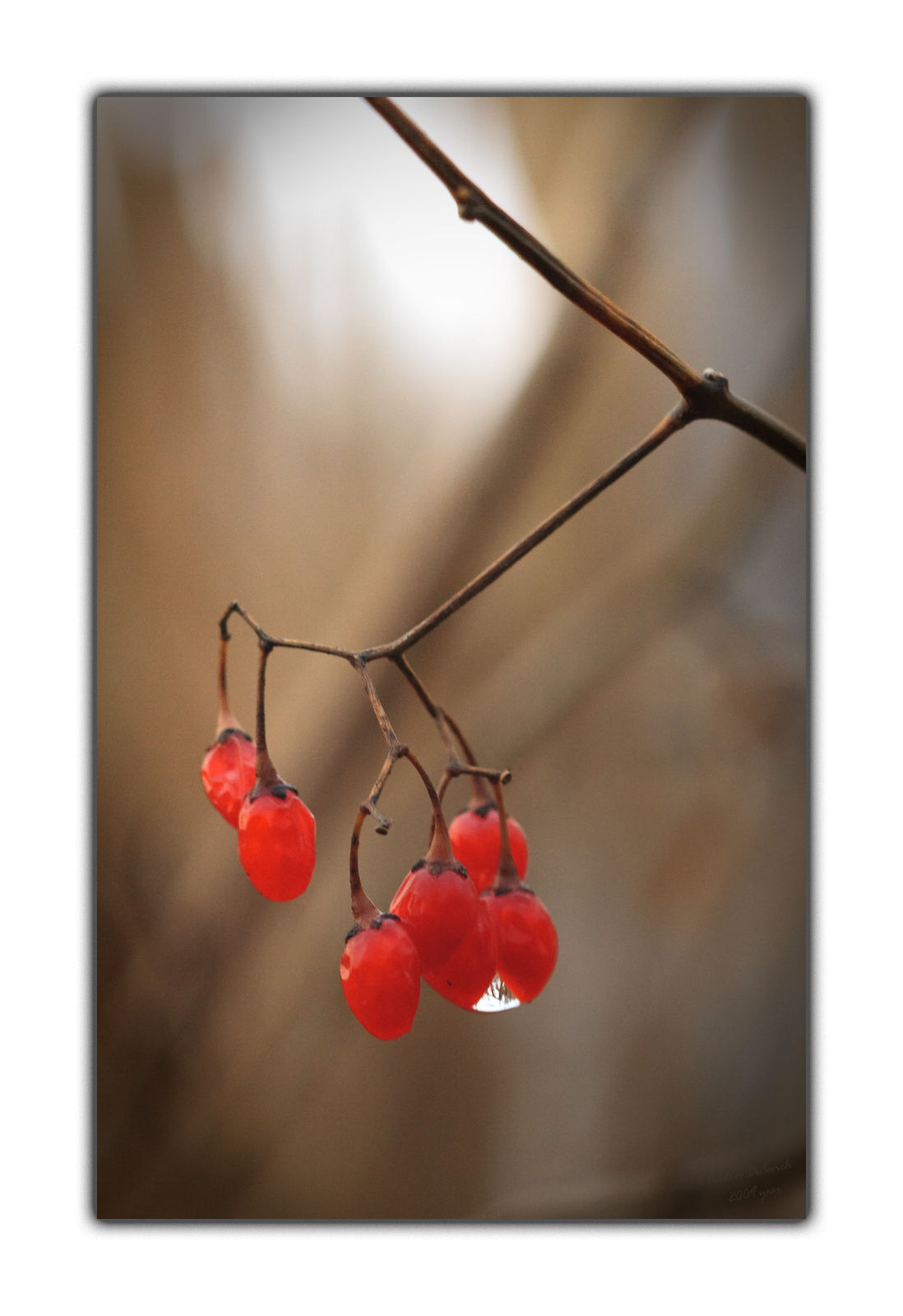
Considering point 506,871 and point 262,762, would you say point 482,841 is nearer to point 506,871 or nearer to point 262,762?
point 506,871

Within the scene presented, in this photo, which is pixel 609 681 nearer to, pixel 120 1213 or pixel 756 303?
pixel 756 303

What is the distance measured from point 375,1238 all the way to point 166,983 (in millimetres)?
357

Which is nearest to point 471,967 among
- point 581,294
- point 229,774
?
point 229,774

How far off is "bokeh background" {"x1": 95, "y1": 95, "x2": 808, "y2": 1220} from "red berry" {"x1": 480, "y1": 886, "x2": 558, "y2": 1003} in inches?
16.2

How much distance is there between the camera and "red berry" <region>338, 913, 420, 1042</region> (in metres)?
0.77

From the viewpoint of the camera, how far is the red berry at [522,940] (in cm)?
85

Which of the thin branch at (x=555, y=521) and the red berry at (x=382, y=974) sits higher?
the thin branch at (x=555, y=521)

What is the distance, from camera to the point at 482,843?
96 cm

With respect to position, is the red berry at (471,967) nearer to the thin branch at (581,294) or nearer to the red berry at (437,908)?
the red berry at (437,908)

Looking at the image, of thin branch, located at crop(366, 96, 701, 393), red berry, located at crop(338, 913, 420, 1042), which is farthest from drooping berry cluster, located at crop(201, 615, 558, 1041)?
thin branch, located at crop(366, 96, 701, 393)

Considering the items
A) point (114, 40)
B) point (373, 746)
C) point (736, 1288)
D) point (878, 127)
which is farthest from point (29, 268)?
point (736, 1288)

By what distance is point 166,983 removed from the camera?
1.20 m

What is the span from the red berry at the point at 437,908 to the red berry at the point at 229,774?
8.4 inches

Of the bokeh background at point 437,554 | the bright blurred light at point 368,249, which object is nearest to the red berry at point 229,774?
the bokeh background at point 437,554
